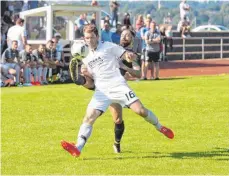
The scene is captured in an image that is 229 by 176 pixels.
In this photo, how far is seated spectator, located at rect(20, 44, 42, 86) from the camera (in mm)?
25391

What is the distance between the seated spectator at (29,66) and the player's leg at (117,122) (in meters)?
13.6

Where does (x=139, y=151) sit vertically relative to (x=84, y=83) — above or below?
below

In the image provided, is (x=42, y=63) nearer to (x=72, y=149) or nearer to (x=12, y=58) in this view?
(x=12, y=58)

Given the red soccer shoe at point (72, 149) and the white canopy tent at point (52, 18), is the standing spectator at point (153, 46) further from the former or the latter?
the red soccer shoe at point (72, 149)

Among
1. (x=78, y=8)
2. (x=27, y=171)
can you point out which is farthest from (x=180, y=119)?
(x=78, y=8)

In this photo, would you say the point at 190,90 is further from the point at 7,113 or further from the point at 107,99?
the point at 107,99

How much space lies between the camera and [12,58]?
2492 centimetres

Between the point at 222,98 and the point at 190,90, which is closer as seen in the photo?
the point at 222,98

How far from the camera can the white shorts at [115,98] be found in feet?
36.8

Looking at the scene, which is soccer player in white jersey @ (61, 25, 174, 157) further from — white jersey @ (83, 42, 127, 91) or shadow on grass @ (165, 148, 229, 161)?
shadow on grass @ (165, 148, 229, 161)

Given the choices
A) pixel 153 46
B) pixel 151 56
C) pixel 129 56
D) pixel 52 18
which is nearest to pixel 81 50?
pixel 129 56

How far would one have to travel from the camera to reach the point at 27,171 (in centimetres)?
1059

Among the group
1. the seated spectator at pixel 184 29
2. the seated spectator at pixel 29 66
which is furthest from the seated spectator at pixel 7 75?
the seated spectator at pixel 184 29

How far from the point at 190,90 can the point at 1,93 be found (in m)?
5.35
